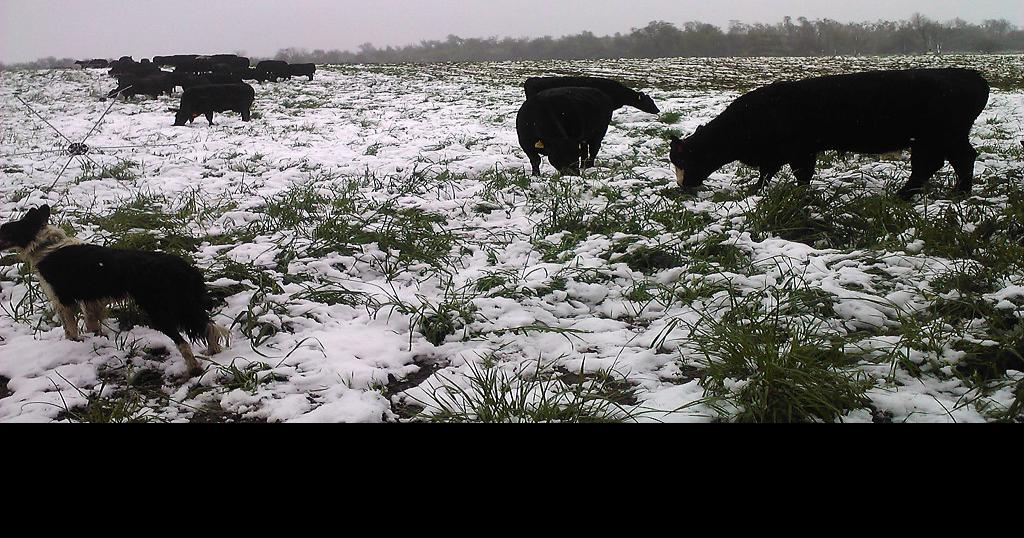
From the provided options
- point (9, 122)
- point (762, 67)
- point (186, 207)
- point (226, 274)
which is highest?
point (762, 67)

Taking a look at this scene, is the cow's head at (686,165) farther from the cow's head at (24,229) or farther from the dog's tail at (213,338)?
the cow's head at (24,229)

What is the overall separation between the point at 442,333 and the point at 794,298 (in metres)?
1.70

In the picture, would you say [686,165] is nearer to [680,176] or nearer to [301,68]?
[680,176]

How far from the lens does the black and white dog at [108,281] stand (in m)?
2.02

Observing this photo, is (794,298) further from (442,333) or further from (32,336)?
(32,336)

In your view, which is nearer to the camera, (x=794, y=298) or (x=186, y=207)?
(x=794, y=298)

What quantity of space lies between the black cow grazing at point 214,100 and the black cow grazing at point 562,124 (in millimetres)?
5889

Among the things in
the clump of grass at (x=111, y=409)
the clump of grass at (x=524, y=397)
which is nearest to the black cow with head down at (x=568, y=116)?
the clump of grass at (x=524, y=397)

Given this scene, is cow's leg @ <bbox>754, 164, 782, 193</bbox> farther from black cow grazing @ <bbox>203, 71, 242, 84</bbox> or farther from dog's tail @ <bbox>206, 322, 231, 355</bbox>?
black cow grazing @ <bbox>203, 71, 242, 84</bbox>

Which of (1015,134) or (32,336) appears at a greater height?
(1015,134)

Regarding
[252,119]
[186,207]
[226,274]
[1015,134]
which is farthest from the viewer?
[252,119]

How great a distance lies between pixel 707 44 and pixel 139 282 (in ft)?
9.11
